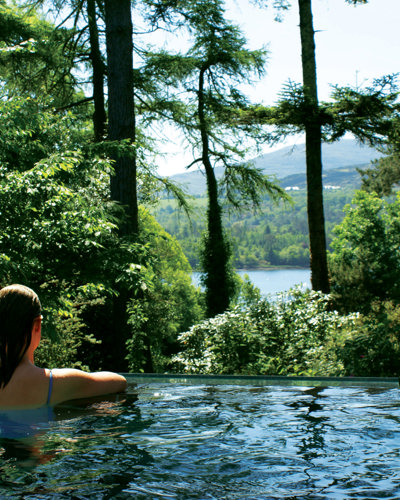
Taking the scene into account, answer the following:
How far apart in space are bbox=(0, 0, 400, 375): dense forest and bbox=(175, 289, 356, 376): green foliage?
31 mm

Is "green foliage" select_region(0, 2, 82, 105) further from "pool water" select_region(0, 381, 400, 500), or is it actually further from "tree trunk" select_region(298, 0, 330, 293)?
"pool water" select_region(0, 381, 400, 500)

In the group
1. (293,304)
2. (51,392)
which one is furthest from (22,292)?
(293,304)

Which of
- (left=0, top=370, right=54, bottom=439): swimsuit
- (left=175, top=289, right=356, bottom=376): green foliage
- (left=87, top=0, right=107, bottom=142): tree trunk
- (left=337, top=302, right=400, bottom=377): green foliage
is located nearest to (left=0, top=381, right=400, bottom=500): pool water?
(left=0, top=370, right=54, bottom=439): swimsuit

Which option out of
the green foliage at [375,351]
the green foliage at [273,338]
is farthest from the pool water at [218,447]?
the green foliage at [273,338]

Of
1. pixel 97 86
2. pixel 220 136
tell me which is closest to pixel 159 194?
pixel 220 136

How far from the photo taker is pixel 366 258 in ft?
76.0

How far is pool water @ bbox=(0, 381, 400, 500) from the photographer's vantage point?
2611mm

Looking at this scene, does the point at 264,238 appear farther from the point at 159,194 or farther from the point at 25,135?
the point at 25,135

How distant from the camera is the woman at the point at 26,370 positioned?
313cm

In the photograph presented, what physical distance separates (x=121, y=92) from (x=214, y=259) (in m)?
13.8

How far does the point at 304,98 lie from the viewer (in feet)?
46.7

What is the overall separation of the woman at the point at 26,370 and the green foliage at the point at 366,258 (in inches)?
603

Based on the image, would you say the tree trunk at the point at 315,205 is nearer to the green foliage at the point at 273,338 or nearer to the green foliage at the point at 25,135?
the green foliage at the point at 273,338

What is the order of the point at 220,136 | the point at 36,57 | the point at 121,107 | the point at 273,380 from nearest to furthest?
the point at 273,380
the point at 121,107
the point at 36,57
the point at 220,136
